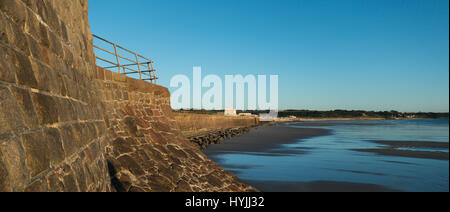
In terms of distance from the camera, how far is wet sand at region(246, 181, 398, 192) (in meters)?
11.9

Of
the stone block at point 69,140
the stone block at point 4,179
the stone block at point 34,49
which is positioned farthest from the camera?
the stone block at point 69,140

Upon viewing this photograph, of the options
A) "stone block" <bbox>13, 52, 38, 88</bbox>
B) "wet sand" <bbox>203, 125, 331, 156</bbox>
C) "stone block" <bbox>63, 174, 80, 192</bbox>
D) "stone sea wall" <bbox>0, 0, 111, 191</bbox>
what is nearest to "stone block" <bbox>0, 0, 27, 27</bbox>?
"stone sea wall" <bbox>0, 0, 111, 191</bbox>

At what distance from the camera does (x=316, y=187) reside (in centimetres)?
1227

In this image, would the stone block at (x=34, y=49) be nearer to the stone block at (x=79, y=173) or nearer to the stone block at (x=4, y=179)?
the stone block at (x=79, y=173)

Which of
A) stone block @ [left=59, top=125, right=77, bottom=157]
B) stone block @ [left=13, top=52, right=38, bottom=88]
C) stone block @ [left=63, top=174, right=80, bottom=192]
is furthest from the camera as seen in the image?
stone block @ [left=59, top=125, right=77, bottom=157]

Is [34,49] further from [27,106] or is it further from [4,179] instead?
[4,179]

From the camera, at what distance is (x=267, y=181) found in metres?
13.0

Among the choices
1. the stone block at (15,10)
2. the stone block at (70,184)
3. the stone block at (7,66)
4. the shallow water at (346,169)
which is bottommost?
the shallow water at (346,169)

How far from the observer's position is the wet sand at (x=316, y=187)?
1185 centimetres

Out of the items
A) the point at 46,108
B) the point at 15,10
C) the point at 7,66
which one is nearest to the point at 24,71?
the point at 7,66

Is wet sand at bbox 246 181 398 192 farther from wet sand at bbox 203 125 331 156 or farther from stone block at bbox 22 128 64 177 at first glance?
stone block at bbox 22 128 64 177

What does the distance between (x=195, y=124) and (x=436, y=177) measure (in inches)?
893

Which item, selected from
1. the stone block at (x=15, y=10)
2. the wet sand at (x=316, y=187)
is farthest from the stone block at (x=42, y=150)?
the wet sand at (x=316, y=187)
